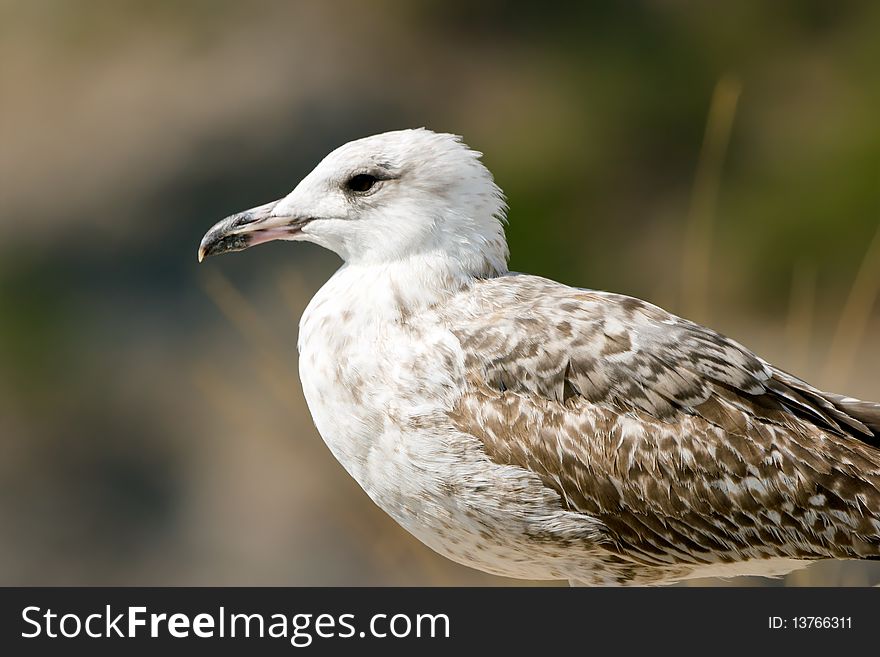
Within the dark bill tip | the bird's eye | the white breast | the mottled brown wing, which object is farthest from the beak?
the mottled brown wing

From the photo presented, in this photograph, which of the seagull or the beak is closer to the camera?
the seagull

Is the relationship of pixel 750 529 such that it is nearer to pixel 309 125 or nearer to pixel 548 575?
pixel 548 575

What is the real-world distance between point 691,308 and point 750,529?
1.07m

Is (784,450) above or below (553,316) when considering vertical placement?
below

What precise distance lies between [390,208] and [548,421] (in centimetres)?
64

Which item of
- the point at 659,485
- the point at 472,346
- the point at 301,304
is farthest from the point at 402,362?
the point at 301,304

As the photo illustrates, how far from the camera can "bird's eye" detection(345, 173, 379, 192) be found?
9.86 ft

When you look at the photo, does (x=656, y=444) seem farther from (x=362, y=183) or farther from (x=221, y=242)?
(x=221, y=242)

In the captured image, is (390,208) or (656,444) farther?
(390,208)

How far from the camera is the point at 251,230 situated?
3.05 metres

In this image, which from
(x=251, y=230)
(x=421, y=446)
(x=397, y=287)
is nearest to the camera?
(x=421, y=446)

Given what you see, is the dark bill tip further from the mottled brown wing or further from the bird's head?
the mottled brown wing

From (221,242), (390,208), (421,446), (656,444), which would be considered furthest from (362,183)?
(656,444)

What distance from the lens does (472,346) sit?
9.36 ft
